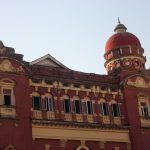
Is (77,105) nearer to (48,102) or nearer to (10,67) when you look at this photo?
(48,102)

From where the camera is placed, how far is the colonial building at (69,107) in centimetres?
3097

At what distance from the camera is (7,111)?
101ft

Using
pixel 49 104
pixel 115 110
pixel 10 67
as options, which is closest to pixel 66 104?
pixel 49 104

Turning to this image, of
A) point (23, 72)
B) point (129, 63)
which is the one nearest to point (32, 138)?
point (23, 72)

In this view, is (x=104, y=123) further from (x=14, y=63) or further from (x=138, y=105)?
(x=14, y=63)

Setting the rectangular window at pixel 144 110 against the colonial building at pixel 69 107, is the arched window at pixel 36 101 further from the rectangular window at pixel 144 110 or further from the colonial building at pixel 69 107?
the rectangular window at pixel 144 110

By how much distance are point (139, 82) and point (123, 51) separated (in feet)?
19.1

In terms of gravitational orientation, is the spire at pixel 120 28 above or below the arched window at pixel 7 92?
above

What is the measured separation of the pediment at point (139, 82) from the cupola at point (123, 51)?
3.56m

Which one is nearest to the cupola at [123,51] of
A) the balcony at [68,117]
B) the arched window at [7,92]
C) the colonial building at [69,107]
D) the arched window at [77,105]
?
the colonial building at [69,107]

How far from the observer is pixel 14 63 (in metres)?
32.2

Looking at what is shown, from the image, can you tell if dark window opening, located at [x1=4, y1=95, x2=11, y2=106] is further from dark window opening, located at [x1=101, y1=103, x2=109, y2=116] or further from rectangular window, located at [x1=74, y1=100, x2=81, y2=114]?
dark window opening, located at [x1=101, y1=103, x2=109, y2=116]

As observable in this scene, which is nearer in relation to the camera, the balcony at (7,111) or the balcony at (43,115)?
the balcony at (7,111)

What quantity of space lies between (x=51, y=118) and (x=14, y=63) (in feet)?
16.0
